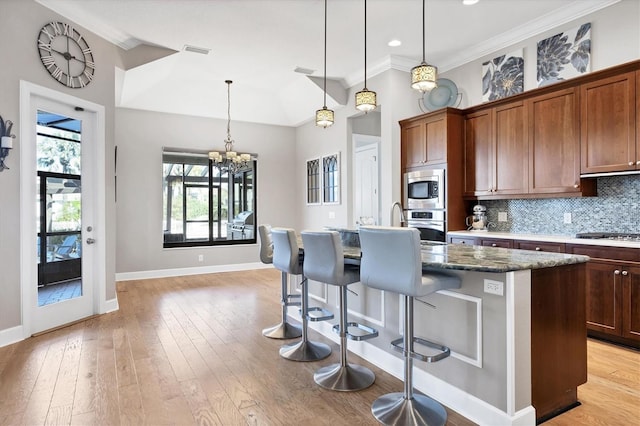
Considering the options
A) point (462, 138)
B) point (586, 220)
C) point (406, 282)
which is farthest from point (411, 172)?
point (406, 282)

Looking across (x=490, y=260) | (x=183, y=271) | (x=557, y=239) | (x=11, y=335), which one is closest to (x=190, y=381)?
(x=11, y=335)

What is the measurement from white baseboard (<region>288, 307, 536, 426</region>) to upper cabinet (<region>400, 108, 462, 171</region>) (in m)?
2.75

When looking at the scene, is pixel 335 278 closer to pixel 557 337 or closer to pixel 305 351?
pixel 305 351

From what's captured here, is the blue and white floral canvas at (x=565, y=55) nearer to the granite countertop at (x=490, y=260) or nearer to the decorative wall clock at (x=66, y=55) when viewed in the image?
the granite countertop at (x=490, y=260)

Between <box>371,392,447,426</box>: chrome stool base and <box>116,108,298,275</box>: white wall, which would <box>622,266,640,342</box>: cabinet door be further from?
<box>116,108,298,275</box>: white wall

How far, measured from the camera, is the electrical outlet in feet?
6.45

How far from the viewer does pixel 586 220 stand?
3.88m

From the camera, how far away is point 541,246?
365cm

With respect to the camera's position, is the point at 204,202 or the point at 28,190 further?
the point at 204,202

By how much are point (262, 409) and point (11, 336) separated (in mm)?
2674

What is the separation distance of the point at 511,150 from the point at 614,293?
1.80m

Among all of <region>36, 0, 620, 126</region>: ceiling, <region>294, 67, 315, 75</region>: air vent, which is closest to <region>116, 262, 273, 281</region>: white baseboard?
<region>36, 0, 620, 126</region>: ceiling

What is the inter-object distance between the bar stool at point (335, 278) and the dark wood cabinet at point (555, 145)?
99.0 inches

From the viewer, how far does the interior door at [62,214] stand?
3.75 m
